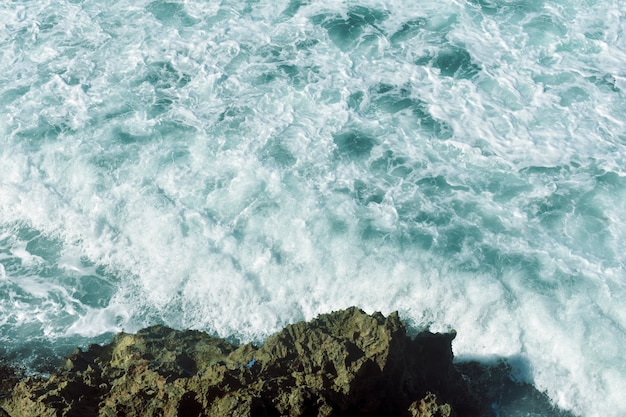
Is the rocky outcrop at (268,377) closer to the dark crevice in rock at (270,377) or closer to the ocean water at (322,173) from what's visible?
the dark crevice in rock at (270,377)

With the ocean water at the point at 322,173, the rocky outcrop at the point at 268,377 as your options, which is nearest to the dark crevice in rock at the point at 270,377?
the rocky outcrop at the point at 268,377

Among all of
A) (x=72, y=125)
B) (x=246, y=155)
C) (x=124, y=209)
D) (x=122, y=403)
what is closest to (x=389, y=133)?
(x=246, y=155)

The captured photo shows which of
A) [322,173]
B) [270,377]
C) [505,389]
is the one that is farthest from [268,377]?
[322,173]

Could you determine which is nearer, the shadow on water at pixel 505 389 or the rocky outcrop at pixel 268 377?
the rocky outcrop at pixel 268 377

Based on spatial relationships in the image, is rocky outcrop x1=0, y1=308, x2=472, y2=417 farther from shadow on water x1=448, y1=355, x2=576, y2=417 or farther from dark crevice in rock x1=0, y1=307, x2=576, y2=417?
shadow on water x1=448, y1=355, x2=576, y2=417

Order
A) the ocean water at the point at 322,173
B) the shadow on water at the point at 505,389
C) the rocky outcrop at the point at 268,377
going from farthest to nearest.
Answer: the ocean water at the point at 322,173
the shadow on water at the point at 505,389
the rocky outcrop at the point at 268,377

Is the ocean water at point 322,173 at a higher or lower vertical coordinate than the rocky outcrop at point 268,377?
lower
